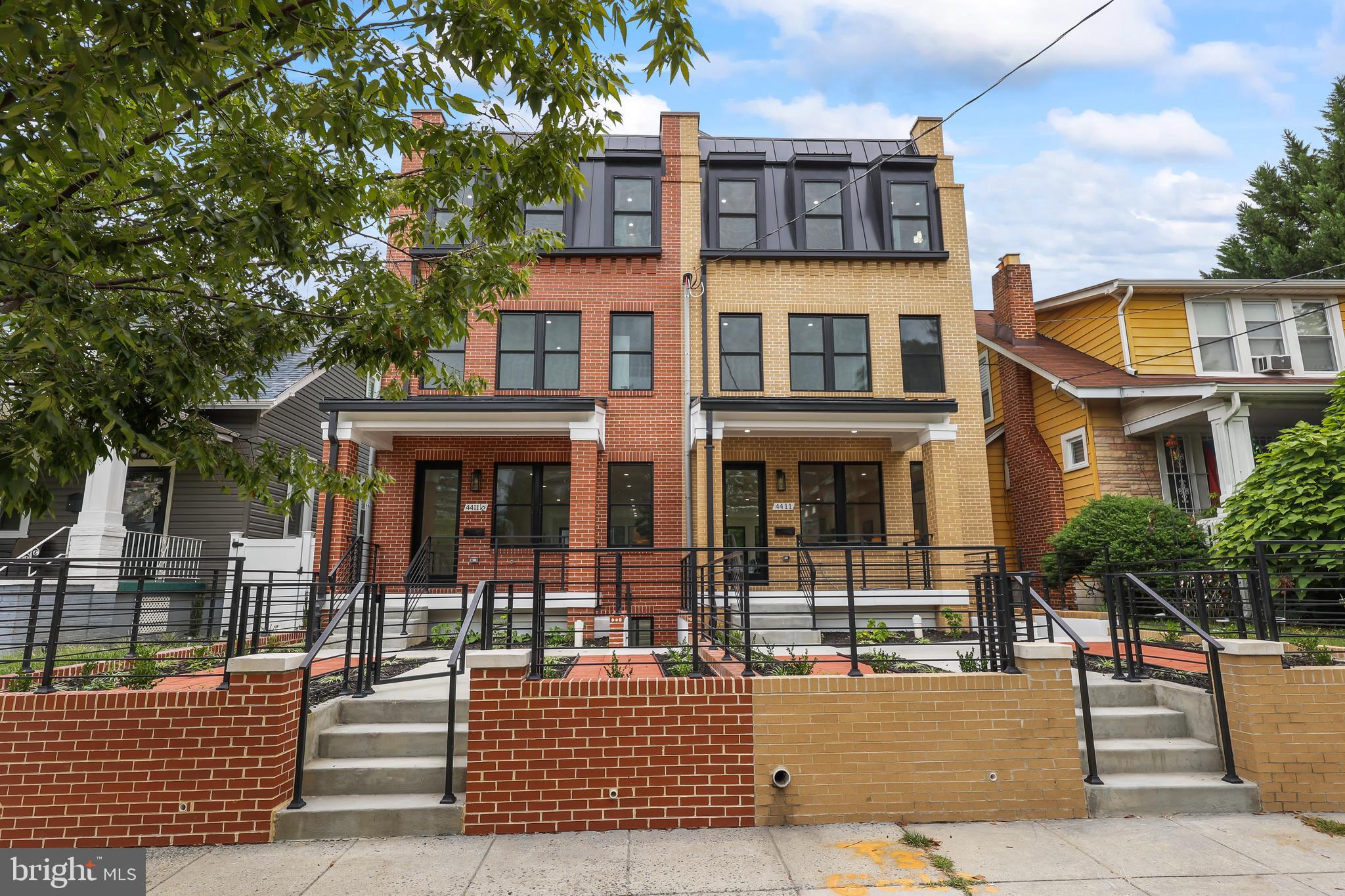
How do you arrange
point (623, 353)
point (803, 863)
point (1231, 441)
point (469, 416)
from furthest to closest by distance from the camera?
1. point (623, 353)
2. point (1231, 441)
3. point (469, 416)
4. point (803, 863)

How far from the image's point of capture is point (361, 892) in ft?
13.8

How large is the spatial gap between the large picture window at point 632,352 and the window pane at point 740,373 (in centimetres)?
146

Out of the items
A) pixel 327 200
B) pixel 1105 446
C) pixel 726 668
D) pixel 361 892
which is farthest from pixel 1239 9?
pixel 361 892

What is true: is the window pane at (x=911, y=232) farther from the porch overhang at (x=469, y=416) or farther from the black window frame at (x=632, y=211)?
the porch overhang at (x=469, y=416)

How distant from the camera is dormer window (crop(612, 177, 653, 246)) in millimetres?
15102

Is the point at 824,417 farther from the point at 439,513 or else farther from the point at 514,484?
the point at 439,513

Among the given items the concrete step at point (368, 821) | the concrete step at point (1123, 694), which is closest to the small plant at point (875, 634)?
the concrete step at point (1123, 694)

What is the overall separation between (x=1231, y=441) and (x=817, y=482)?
7337mm

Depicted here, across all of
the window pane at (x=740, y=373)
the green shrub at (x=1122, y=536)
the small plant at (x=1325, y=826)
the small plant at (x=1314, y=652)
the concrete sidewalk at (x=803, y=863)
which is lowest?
the concrete sidewalk at (x=803, y=863)

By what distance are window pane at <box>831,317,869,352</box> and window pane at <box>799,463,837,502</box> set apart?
2.48 meters

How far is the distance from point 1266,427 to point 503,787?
55.0ft

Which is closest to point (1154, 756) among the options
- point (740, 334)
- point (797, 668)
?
point (797, 668)

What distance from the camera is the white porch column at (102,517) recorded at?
12.1 meters

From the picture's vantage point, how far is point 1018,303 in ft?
55.6
